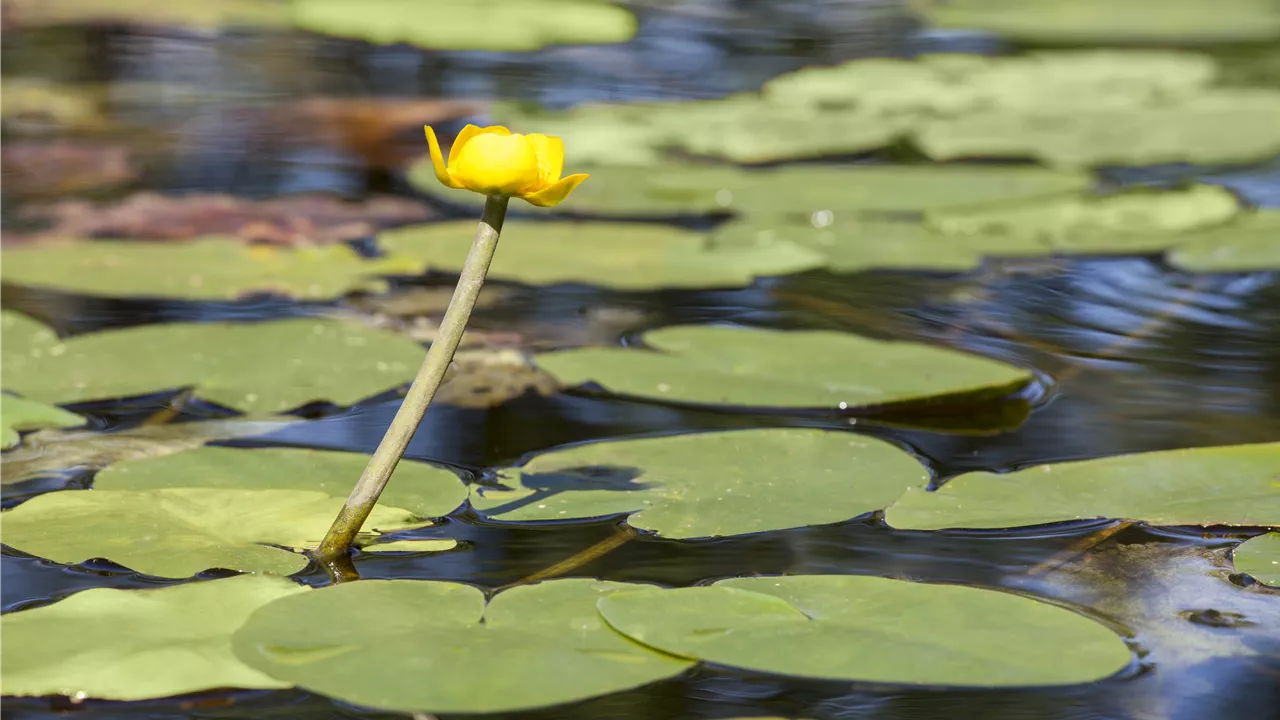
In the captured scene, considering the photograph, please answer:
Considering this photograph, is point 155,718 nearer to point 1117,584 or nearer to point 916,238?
point 1117,584

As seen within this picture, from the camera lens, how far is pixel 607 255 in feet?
7.22

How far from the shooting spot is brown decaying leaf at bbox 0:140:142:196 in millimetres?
2662

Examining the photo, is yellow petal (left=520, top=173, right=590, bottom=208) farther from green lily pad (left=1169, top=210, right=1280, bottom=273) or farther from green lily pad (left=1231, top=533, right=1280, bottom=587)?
green lily pad (left=1169, top=210, right=1280, bottom=273)

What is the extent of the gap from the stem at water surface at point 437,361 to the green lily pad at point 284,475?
0.15 metres

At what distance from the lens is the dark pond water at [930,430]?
0.90 meters

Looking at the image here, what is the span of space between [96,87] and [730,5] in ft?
8.78

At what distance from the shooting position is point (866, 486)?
122 centimetres

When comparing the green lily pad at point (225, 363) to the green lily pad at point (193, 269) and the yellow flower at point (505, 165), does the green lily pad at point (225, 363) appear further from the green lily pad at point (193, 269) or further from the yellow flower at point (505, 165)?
the yellow flower at point (505, 165)

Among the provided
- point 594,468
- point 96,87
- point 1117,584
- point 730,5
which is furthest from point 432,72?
point 1117,584

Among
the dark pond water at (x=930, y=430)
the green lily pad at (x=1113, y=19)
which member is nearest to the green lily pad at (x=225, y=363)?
the dark pond water at (x=930, y=430)

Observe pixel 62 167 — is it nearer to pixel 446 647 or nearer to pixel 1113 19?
pixel 446 647

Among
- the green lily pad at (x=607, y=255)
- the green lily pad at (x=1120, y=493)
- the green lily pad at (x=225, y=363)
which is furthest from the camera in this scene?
the green lily pad at (x=607, y=255)

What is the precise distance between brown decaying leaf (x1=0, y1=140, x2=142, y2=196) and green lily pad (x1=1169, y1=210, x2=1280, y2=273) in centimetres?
187

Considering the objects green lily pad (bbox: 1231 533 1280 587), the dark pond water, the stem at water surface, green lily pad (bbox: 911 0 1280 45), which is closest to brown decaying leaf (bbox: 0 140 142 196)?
the dark pond water
